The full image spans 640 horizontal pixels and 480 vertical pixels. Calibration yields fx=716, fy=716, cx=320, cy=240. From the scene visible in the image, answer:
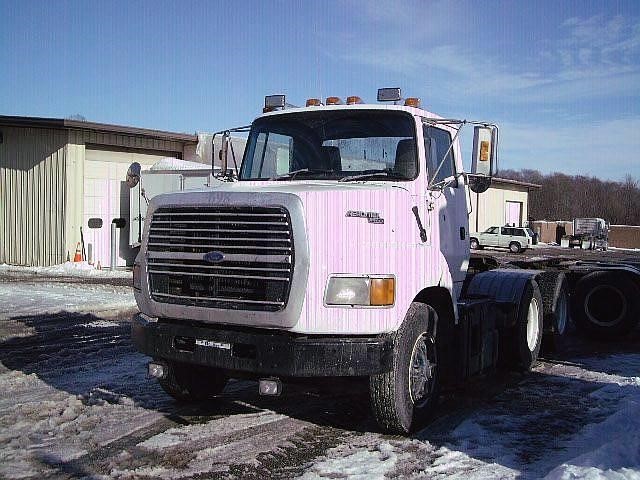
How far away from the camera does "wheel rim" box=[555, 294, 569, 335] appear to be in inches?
393

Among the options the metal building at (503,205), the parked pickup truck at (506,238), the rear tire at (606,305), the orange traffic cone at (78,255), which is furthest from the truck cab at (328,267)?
the metal building at (503,205)

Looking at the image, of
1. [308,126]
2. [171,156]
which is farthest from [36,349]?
[171,156]

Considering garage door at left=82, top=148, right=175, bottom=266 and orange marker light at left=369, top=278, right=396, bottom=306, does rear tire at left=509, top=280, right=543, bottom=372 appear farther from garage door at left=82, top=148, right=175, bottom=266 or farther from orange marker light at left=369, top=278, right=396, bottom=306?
garage door at left=82, top=148, right=175, bottom=266

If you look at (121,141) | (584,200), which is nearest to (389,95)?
(121,141)

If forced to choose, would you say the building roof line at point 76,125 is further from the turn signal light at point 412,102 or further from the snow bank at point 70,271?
the turn signal light at point 412,102

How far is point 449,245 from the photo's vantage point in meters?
6.71

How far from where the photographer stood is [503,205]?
51.1 m

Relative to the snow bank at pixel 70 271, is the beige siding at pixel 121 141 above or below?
above

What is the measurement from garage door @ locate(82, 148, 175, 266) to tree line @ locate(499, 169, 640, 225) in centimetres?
7769

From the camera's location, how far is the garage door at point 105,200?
72.5 ft

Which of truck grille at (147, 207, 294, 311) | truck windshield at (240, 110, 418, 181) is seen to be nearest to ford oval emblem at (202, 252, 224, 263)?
truck grille at (147, 207, 294, 311)

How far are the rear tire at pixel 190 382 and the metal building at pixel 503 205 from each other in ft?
134

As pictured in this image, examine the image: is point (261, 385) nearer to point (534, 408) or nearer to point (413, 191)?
point (413, 191)

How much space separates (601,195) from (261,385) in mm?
110466
